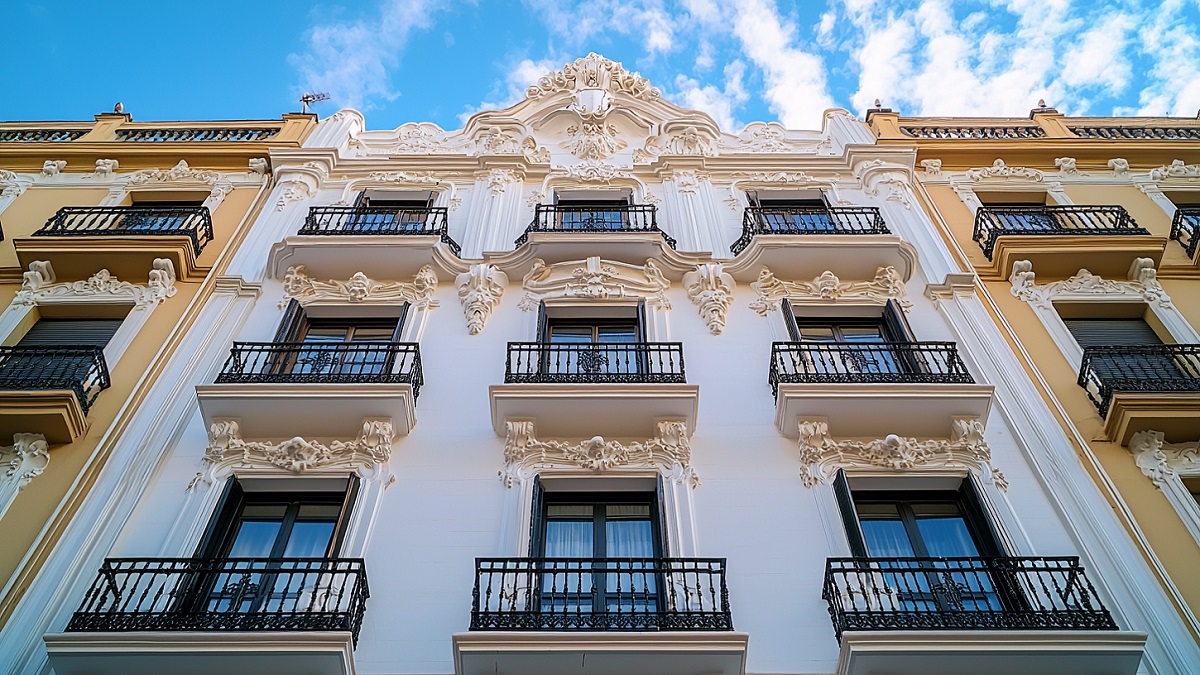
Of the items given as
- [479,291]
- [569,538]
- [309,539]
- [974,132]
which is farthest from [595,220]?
[974,132]

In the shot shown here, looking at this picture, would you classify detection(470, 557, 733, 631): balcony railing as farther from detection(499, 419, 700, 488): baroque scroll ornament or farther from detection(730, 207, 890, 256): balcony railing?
detection(730, 207, 890, 256): balcony railing

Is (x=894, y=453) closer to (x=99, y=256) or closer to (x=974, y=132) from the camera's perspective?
(x=974, y=132)

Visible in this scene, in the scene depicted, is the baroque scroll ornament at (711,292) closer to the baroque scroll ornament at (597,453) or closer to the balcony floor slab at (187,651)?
the baroque scroll ornament at (597,453)

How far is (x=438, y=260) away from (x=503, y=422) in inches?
157

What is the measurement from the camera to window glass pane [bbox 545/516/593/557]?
9.48 meters

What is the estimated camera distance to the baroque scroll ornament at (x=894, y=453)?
10078 mm

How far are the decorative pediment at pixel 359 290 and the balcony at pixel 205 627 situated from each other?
5314 millimetres

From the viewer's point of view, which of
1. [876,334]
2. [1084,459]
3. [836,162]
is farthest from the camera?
[836,162]

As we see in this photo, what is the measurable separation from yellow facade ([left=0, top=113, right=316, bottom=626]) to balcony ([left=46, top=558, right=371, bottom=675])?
143cm

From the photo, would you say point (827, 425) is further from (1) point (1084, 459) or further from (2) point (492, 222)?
(2) point (492, 222)

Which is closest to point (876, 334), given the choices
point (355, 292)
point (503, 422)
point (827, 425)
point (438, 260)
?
point (827, 425)

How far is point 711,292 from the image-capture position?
1295 centimetres

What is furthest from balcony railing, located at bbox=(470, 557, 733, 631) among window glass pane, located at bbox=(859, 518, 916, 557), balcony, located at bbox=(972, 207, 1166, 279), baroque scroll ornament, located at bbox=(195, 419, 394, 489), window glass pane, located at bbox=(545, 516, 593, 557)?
balcony, located at bbox=(972, 207, 1166, 279)

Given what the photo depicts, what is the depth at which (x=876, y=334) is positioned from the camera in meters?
12.8
